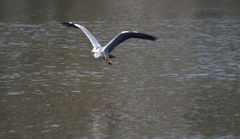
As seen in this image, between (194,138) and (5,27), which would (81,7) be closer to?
(5,27)

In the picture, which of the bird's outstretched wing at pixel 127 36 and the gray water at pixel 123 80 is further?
the gray water at pixel 123 80

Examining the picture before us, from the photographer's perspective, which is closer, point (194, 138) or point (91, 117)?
point (194, 138)

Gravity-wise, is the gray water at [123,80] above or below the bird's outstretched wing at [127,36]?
below

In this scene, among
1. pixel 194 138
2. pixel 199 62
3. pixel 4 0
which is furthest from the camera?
pixel 4 0

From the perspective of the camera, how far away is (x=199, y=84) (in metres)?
27.2

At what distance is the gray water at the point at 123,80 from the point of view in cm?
2142

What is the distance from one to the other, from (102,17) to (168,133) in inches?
1214

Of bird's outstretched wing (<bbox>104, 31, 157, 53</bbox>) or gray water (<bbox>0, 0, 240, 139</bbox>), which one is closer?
bird's outstretched wing (<bbox>104, 31, 157, 53</bbox>)

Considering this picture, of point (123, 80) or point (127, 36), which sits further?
point (123, 80)

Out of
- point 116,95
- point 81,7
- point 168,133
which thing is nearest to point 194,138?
point 168,133

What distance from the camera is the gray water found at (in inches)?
843

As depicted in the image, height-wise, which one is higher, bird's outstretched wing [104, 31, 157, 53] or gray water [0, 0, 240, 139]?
bird's outstretched wing [104, 31, 157, 53]

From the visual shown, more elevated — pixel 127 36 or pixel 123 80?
pixel 127 36

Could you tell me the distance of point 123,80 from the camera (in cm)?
2833
